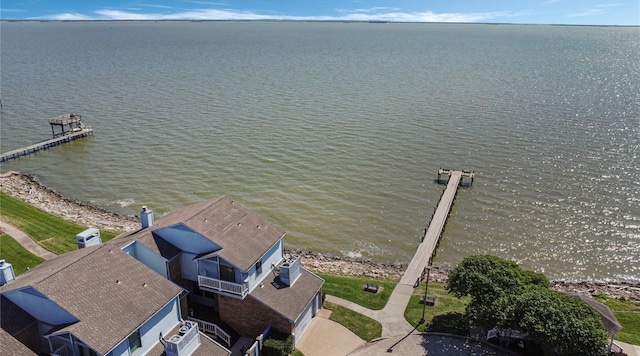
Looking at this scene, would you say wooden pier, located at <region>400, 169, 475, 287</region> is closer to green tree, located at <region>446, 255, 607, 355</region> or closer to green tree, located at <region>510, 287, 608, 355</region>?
green tree, located at <region>446, 255, 607, 355</region>

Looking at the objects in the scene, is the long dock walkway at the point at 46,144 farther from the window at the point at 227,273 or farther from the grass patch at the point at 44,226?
the window at the point at 227,273

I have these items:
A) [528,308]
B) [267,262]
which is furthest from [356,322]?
[528,308]

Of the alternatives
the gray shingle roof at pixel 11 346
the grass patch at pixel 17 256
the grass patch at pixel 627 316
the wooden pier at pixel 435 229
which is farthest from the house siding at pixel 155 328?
the grass patch at pixel 627 316

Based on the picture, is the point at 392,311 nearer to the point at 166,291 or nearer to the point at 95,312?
the point at 166,291

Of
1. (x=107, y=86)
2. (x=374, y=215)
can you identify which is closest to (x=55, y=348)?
(x=374, y=215)

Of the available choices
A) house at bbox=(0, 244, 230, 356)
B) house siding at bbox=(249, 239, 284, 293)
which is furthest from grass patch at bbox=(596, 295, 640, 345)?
house at bbox=(0, 244, 230, 356)

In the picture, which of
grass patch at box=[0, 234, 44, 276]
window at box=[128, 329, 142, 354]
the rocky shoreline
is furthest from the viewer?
the rocky shoreline

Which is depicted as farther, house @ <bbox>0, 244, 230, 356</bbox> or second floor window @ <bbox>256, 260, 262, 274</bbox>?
second floor window @ <bbox>256, 260, 262, 274</bbox>
